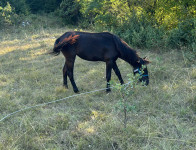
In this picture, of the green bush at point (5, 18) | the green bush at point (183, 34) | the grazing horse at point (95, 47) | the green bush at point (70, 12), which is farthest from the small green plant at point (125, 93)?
→ the green bush at point (5, 18)

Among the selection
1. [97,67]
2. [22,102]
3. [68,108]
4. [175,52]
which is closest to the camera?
[68,108]

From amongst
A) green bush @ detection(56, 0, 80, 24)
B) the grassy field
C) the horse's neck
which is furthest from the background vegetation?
green bush @ detection(56, 0, 80, 24)

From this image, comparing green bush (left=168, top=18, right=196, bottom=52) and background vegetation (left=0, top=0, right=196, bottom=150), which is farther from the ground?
green bush (left=168, top=18, right=196, bottom=52)

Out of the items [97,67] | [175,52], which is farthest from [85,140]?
[175,52]

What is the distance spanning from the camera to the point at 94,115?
3637 millimetres

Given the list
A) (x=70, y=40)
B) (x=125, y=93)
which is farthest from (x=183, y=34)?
(x=125, y=93)

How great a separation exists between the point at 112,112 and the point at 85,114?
0.54 meters

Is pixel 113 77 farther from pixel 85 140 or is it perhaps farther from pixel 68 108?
pixel 85 140

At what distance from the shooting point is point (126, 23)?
9.60 meters

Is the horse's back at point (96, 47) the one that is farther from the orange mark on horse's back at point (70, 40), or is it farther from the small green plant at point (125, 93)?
the small green plant at point (125, 93)

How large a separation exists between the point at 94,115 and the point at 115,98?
93cm

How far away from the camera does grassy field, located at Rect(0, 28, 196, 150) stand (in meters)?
2.87

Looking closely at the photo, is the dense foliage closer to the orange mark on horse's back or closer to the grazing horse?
the grazing horse

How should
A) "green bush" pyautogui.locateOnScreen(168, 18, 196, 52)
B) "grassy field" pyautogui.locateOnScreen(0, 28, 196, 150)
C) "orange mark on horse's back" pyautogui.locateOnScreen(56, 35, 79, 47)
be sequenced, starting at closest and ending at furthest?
"grassy field" pyautogui.locateOnScreen(0, 28, 196, 150)
"orange mark on horse's back" pyautogui.locateOnScreen(56, 35, 79, 47)
"green bush" pyautogui.locateOnScreen(168, 18, 196, 52)
